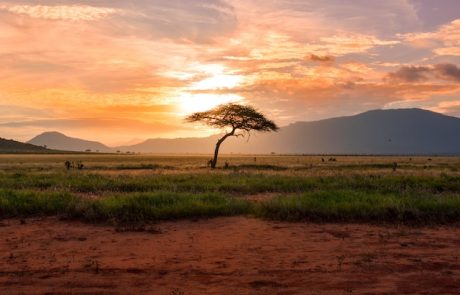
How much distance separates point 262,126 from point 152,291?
48.7 m

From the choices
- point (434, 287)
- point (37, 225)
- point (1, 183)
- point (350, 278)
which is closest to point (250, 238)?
point (350, 278)

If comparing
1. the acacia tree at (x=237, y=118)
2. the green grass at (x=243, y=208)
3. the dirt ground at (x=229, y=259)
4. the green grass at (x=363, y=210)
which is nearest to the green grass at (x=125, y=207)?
the green grass at (x=243, y=208)

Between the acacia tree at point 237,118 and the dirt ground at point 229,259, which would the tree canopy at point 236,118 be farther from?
the dirt ground at point 229,259

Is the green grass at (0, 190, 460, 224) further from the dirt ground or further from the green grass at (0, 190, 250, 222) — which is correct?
the dirt ground

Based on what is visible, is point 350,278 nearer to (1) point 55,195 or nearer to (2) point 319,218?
(2) point 319,218

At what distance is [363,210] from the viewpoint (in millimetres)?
16188

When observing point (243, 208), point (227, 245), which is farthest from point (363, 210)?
point (227, 245)

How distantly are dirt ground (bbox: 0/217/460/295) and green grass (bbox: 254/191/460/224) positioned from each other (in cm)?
93

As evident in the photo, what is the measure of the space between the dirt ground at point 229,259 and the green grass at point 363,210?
3.06 ft

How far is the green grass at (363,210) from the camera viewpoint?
51.9ft

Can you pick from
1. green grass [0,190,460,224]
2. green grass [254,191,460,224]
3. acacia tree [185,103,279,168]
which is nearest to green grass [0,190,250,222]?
green grass [0,190,460,224]

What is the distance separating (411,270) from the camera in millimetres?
9492

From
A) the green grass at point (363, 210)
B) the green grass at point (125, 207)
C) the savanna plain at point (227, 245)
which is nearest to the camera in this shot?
the savanna plain at point (227, 245)

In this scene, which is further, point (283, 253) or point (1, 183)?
point (1, 183)
